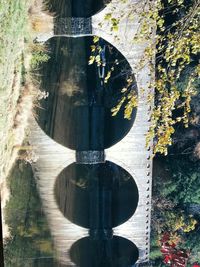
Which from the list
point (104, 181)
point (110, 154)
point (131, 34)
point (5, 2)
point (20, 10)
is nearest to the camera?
point (5, 2)

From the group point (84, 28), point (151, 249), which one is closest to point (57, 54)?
point (84, 28)

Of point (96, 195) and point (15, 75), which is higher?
point (15, 75)

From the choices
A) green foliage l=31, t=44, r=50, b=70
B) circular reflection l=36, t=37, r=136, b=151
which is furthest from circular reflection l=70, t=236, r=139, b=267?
green foliage l=31, t=44, r=50, b=70

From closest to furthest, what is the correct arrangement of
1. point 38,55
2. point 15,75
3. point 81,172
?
point 15,75
point 38,55
point 81,172

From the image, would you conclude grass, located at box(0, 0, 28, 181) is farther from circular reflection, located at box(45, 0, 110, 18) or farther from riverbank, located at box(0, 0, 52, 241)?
circular reflection, located at box(45, 0, 110, 18)

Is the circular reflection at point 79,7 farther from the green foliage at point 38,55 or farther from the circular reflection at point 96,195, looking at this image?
the circular reflection at point 96,195

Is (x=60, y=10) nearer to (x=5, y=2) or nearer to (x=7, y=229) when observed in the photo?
(x=5, y=2)

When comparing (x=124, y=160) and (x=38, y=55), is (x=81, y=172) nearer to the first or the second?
(x=124, y=160)

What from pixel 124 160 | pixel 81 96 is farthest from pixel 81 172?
pixel 81 96
